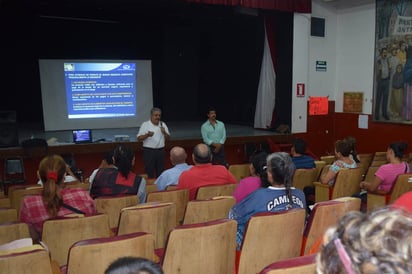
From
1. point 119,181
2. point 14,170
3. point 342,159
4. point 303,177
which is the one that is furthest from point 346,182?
point 14,170

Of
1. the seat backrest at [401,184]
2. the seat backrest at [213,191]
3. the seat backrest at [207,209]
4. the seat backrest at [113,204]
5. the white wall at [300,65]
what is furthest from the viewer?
the white wall at [300,65]

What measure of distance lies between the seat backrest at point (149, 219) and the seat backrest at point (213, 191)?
2.05ft

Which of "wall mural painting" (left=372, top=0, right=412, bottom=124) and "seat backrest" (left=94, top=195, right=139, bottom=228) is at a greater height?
"wall mural painting" (left=372, top=0, right=412, bottom=124)

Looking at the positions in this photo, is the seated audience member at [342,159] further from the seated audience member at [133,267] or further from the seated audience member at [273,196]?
the seated audience member at [133,267]

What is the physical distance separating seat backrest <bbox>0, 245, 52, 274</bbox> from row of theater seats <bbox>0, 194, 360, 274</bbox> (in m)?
0.11

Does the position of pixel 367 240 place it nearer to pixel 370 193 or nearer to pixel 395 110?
pixel 370 193

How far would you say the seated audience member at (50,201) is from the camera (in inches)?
99.9

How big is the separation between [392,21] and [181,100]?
23.5ft

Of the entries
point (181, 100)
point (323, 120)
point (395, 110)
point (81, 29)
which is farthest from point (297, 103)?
point (81, 29)

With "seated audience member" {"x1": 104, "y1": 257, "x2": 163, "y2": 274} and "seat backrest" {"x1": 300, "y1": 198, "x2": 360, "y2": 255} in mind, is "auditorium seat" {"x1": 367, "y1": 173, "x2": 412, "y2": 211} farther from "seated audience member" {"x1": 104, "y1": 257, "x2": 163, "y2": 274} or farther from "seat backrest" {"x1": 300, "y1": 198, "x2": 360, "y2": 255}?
"seated audience member" {"x1": 104, "y1": 257, "x2": 163, "y2": 274}

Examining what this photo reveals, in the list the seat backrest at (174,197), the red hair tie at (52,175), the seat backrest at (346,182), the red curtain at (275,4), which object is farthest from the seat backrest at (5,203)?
the red curtain at (275,4)

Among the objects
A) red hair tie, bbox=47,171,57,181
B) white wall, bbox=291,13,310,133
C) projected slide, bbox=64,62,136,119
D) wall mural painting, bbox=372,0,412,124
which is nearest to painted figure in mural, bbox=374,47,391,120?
wall mural painting, bbox=372,0,412,124

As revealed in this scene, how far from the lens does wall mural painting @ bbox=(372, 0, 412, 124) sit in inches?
294

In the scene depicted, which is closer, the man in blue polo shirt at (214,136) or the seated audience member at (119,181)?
the seated audience member at (119,181)
